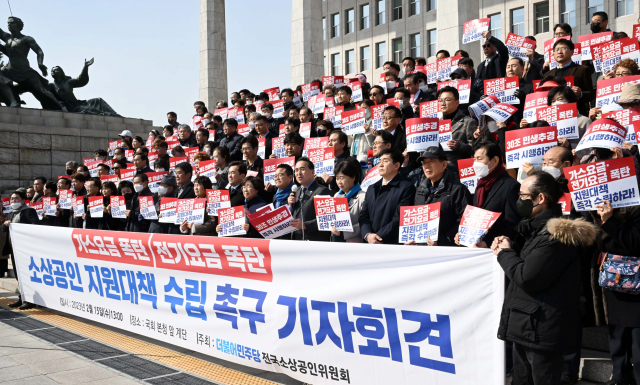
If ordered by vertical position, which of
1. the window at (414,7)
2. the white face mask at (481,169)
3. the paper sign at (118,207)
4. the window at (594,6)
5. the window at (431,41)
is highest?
the window at (414,7)

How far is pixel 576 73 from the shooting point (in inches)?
330

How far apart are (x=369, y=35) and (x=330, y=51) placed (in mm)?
4675

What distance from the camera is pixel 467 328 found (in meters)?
3.85

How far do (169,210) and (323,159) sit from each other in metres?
2.18

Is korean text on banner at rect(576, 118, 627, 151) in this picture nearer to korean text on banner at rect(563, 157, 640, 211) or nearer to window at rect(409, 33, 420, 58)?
korean text on banner at rect(563, 157, 640, 211)

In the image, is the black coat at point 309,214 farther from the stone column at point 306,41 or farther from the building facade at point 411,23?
the building facade at point 411,23

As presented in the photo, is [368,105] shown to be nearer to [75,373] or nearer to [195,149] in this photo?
[195,149]

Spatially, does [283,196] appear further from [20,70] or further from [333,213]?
[20,70]

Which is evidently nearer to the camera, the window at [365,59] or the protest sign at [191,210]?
the protest sign at [191,210]

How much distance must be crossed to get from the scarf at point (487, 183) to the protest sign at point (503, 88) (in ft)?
12.8

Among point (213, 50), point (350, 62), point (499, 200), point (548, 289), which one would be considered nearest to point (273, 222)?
point (499, 200)

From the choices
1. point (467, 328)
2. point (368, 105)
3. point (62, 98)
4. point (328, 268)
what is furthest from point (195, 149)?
point (62, 98)

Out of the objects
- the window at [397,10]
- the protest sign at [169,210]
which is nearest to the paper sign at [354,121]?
the protest sign at [169,210]

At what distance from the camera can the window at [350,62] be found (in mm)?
51094
